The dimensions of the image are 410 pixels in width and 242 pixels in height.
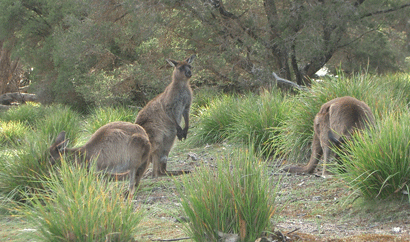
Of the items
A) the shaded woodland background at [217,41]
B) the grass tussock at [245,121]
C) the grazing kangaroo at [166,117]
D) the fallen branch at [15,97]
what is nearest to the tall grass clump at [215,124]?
the grass tussock at [245,121]

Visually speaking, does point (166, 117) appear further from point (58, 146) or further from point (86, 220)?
point (86, 220)

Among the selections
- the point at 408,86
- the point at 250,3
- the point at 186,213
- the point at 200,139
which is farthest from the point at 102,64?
the point at 186,213

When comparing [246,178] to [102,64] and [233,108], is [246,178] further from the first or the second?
[102,64]

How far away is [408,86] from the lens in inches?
368

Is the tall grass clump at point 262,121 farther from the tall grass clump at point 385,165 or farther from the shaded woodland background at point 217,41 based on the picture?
the shaded woodland background at point 217,41

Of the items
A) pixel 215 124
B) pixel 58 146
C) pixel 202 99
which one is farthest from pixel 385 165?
pixel 202 99

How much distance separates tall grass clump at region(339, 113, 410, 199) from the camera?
14.7ft

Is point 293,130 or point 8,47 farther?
point 8,47

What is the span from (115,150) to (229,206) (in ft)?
8.13

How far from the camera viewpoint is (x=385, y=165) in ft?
14.9

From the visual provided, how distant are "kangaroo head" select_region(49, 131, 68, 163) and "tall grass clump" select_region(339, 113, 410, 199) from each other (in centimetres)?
317

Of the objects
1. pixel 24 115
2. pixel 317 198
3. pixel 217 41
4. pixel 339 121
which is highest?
pixel 217 41

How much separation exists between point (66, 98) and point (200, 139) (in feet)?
37.3

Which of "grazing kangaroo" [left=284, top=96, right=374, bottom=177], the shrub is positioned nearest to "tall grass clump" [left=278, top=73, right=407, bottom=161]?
"grazing kangaroo" [left=284, top=96, right=374, bottom=177]
